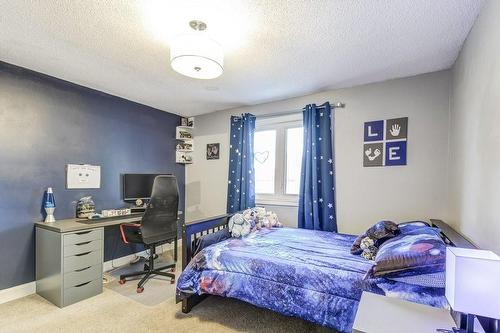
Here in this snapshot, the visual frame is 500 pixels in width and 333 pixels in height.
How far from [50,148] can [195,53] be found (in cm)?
215

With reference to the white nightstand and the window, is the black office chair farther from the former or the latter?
the white nightstand

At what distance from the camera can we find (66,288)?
230cm

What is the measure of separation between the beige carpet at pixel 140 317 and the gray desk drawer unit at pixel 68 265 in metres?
0.09

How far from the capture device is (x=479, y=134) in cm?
161

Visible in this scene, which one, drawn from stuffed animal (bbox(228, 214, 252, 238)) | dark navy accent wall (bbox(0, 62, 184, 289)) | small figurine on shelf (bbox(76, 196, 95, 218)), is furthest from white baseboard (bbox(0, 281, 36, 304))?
stuffed animal (bbox(228, 214, 252, 238))

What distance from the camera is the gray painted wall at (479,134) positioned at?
135 cm

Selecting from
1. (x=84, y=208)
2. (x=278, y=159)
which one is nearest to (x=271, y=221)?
(x=278, y=159)

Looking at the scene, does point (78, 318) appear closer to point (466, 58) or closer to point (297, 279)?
point (297, 279)

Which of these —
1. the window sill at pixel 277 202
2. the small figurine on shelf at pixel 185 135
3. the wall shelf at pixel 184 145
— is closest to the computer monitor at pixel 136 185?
the wall shelf at pixel 184 145

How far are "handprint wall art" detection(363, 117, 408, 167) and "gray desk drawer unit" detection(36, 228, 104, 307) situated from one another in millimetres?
3032

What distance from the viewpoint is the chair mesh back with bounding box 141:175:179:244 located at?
2.69 m

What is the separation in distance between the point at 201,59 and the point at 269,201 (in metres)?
2.24

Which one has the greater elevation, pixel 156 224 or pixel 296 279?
pixel 156 224

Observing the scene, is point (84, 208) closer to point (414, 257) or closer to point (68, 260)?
point (68, 260)
